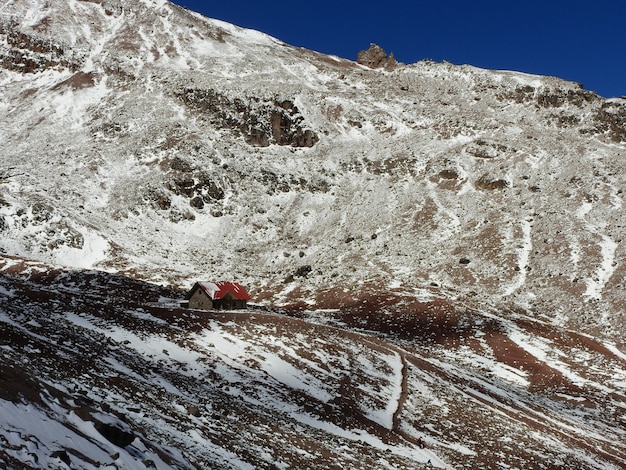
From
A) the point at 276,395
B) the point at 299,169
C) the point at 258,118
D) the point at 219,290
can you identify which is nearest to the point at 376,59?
the point at 258,118

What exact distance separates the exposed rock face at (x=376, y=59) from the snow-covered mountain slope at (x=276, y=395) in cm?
13299

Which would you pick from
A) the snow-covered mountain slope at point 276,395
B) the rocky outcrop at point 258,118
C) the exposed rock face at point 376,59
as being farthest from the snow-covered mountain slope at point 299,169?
the snow-covered mountain slope at point 276,395

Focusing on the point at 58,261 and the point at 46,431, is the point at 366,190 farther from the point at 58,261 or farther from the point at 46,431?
the point at 46,431

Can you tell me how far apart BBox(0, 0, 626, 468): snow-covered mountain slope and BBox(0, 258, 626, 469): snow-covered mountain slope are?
0.57ft

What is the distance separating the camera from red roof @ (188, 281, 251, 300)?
55844 mm

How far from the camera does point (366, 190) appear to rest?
103 m

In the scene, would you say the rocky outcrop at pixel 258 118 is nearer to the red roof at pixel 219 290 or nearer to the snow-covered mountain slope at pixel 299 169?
the snow-covered mountain slope at pixel 299 169

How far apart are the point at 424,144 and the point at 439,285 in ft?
171

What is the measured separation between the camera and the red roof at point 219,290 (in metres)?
55.8

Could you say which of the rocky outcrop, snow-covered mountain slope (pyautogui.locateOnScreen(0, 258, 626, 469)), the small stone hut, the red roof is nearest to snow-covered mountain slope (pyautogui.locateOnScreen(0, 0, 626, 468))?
snow-covered mountain slope (pyautogui.locateOnScreen(0, 258, 626, 469))

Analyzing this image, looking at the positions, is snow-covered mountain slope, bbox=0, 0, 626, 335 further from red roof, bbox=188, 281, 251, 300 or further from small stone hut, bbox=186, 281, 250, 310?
small stone hut, bbox=186, 281, 250, 310

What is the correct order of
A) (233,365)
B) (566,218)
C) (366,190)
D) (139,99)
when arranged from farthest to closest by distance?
(139,99) → (366,190) → (566,218) → (233,365)

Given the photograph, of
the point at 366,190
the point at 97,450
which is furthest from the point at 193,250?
the point at 97,450

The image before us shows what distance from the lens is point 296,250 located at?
89250 millimetres
